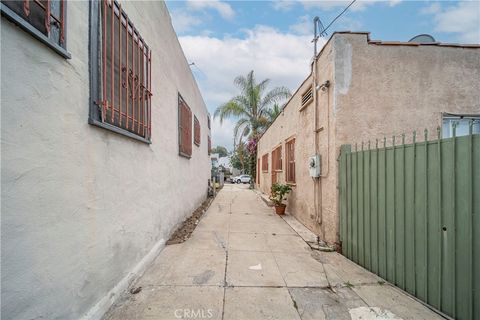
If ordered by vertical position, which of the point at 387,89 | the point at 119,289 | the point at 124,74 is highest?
the point at 387,89

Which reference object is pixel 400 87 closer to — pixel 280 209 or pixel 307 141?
pixel 307 141

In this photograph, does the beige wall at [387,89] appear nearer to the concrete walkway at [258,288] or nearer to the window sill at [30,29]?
the concrete walkway at [258,288]

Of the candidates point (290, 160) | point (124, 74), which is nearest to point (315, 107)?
point (290, 160)

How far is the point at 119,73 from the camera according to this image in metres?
2.72

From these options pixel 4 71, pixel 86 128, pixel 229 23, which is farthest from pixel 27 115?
pixel 229 23

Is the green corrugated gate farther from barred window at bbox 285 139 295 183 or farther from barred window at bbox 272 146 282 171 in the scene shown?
barred window at bbox 272 146 282 171

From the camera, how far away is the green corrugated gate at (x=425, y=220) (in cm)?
216

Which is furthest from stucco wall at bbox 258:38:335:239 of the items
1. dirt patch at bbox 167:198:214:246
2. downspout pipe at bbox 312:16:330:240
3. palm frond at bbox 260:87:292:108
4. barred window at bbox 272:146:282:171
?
palm frond at bbox 260:87:292:108

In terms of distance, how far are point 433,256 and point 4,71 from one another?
396 cm

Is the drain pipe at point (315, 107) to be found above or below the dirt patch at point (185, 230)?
above

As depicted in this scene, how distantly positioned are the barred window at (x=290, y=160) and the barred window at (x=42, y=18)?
6.44 m

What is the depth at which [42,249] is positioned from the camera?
158 cm

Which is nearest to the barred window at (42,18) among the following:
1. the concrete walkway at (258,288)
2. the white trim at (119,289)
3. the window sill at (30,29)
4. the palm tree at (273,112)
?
the window sill at (30,29)

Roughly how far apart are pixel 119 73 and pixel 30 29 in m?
1.28
